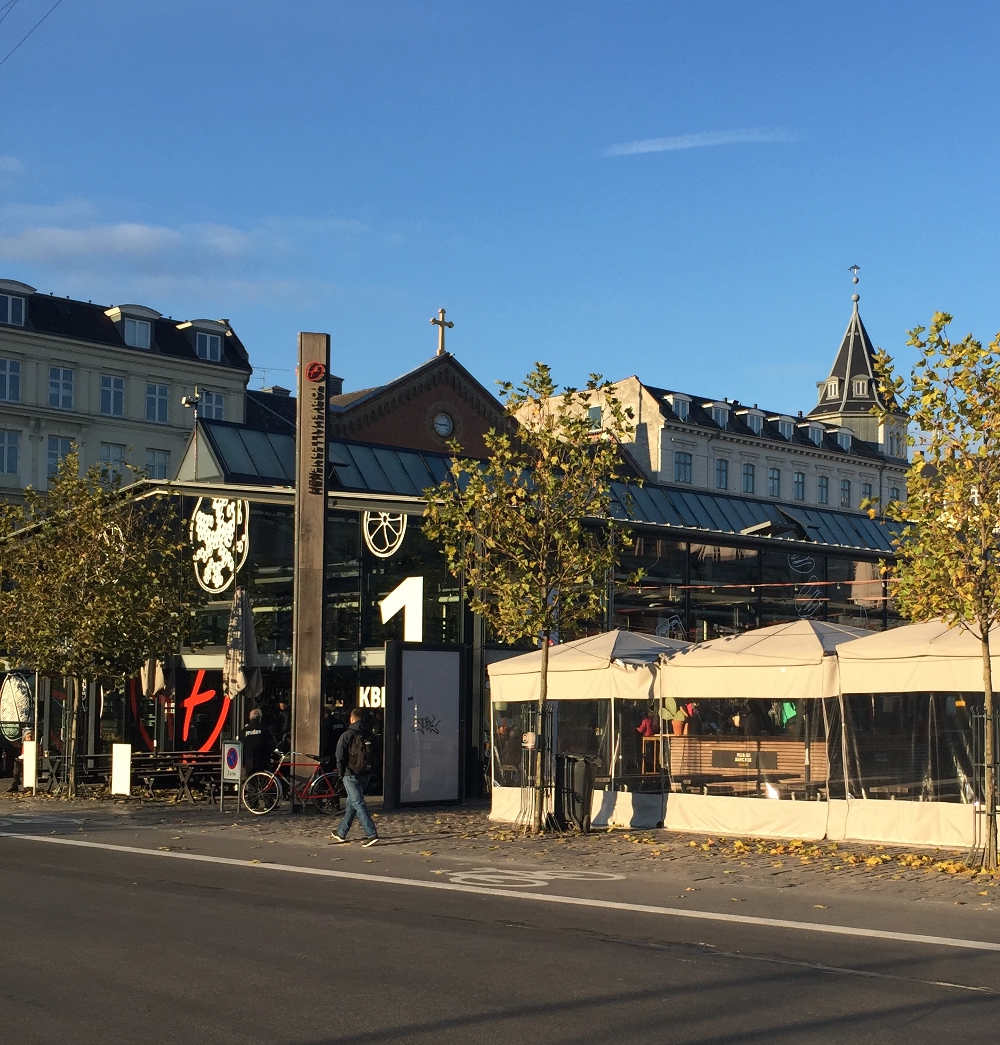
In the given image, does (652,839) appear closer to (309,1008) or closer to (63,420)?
(309,1008)

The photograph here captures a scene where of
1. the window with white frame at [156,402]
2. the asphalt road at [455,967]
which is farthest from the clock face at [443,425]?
the asphalt road at [455,967]

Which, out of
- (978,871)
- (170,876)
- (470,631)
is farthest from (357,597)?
(978,871)

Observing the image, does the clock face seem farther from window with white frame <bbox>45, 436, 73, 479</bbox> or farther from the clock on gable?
window with white frame <bbox>45, 436, 73, 479</bbox>

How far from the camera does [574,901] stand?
14148 millimetres

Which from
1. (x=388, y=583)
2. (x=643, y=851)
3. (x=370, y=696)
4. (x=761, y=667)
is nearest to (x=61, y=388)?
(x=388, y=583)

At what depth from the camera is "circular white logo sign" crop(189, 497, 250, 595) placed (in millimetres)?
30578

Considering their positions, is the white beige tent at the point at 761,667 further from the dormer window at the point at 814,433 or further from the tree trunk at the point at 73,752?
the dormer window at the point at 814,433

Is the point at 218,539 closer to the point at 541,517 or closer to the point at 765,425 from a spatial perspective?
the point at 541,517

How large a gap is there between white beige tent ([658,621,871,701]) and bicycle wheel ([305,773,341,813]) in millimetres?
5960

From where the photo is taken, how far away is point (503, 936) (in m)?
11.6

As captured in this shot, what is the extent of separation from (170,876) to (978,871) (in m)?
8.97

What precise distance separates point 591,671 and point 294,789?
543 cm

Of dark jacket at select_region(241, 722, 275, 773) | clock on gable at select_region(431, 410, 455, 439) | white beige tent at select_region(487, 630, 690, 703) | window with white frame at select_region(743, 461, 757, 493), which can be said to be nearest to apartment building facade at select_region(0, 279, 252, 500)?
clock on gable at select_region(431, 410, 455, 439)

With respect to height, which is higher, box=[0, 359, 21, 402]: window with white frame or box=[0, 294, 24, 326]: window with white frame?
box=[0, 294, 24, 326]: window with white frame
